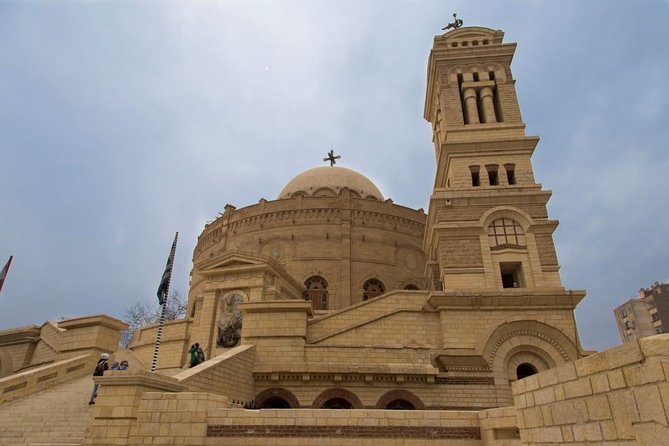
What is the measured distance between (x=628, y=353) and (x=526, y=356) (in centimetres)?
1291

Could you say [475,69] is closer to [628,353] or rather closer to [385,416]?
[385,416]

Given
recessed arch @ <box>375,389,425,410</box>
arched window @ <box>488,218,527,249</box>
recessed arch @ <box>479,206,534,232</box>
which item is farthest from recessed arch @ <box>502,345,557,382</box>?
recessed arch @ <box>479,206,534,232</box>

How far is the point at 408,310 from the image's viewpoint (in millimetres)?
16516

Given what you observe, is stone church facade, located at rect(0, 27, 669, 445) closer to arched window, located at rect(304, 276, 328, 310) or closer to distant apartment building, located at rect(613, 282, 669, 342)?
arched window, located at rect(304, 276, 328, 310)

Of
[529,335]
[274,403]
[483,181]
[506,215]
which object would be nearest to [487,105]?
[483,181]

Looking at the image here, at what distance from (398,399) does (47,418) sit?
10.4 meters

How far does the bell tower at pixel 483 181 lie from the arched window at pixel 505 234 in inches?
1.7

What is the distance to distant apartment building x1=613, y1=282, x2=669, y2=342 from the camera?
5822cm

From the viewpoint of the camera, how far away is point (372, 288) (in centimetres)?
3147

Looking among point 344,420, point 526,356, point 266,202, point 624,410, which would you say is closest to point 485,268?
point 526,356

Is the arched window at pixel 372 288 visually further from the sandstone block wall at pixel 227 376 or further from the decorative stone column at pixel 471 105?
the sandstone block wall at pixel 227 376

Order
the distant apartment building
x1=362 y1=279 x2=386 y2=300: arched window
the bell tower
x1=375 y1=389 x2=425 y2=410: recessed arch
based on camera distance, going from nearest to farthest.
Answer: x1=375 y1=389 x2=425 y2=410: recessed arch < the bell tower < x1=362 y1=279 x2=386 y2=300: arched window < the distant apartment building

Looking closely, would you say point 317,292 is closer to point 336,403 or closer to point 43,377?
point 336,403

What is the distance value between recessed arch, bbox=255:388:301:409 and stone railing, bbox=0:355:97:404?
685cm
